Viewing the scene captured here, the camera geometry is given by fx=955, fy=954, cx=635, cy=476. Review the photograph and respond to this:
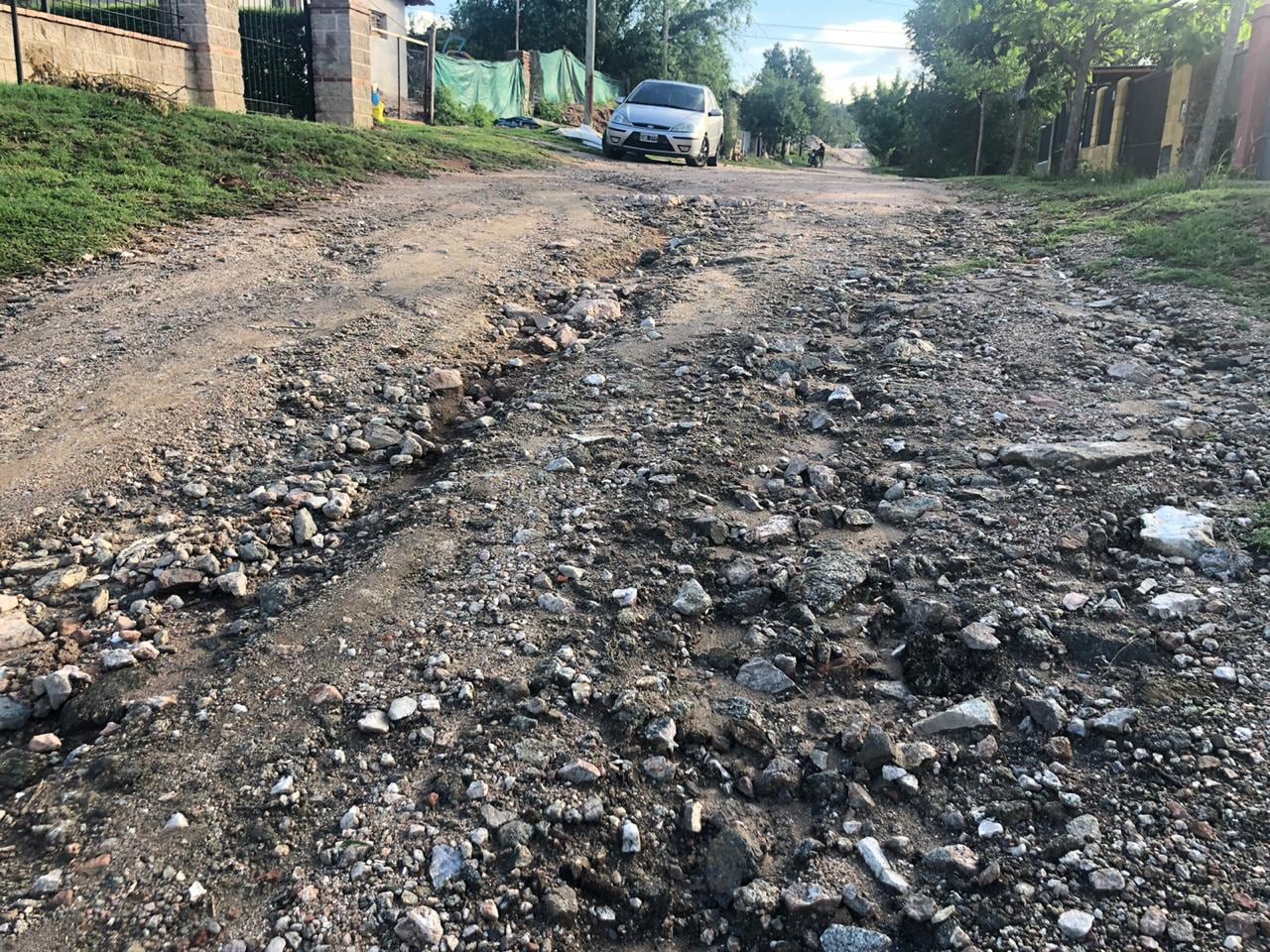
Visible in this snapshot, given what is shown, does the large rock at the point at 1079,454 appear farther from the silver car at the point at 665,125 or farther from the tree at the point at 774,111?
the tree at the point at 774,111

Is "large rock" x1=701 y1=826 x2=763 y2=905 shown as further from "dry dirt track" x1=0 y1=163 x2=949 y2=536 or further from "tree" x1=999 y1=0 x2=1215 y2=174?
"tree" x1=999 y1=0 x2=1215 y2=174

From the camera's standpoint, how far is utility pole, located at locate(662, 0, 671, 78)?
3344 cm

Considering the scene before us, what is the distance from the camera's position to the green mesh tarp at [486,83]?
2155cm

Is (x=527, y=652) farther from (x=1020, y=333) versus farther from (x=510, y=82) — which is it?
(x=510, y=82)

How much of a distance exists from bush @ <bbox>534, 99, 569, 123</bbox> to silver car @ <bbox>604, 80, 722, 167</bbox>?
12.4 meters

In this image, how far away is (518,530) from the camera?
324 cm

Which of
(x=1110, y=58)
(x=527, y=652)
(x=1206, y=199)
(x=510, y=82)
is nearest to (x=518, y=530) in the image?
(x=527, y=652)

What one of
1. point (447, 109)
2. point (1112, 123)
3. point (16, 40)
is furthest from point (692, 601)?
point (1112, 123)

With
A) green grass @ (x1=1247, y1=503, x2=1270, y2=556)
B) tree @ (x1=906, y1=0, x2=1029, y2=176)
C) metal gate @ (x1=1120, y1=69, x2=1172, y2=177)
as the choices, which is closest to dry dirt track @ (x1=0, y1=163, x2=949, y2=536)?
green grass @ (x1=1247, y1=503, x2=1270, y2=556)

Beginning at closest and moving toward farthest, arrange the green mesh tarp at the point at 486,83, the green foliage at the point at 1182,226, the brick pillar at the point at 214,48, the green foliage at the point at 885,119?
1. the green foliage at the point at 1182,226
2. the brick pillar at the point at 214,48
3. the green mesh tarp at the point at 486,83
4. the green foliage at the point at 885,119

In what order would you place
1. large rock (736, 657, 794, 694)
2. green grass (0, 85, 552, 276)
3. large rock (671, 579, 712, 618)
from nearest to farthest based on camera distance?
large rock (736, 657, 794, 694), large rock (671, 579, 712, 618), green grass (0, 85, 552, 276)

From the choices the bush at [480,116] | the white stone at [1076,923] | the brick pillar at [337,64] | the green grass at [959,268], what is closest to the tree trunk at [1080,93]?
the green grass at [959,268]

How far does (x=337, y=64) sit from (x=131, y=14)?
2330mm

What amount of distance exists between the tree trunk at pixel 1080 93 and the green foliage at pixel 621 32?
23.7 m
